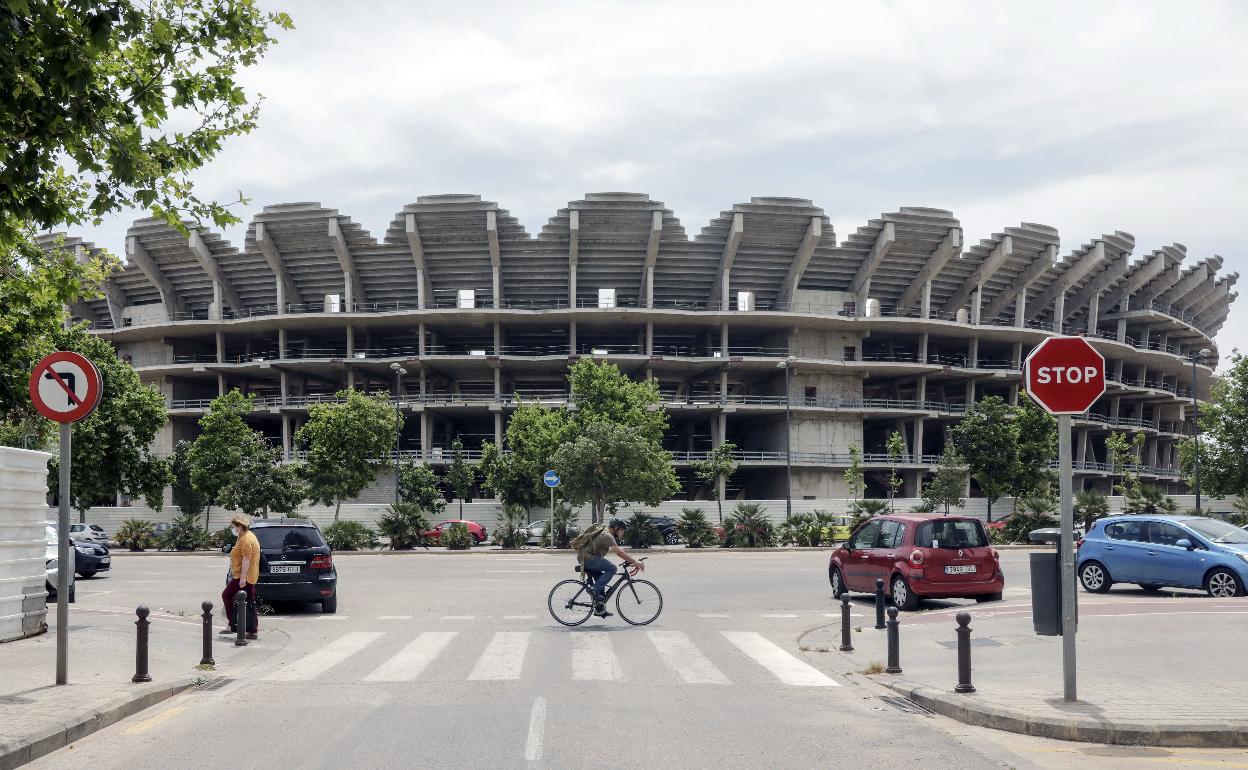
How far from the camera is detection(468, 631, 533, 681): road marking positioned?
1071 centimetres

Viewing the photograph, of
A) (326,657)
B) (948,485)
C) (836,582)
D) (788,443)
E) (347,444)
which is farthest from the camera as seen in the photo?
(788,443)

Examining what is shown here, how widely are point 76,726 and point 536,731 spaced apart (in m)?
3.35

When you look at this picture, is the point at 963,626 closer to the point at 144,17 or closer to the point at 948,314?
the point at 144,17

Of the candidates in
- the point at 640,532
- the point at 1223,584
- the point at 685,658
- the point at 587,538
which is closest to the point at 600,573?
the point at 587,538

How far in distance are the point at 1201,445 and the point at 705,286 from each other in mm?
30566

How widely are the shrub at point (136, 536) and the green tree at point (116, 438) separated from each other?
140 cm

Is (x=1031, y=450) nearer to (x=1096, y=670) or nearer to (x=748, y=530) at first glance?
(x=748, y=530)

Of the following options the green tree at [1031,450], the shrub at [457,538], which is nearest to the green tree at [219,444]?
the shrub at [457,538]

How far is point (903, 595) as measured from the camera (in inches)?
672

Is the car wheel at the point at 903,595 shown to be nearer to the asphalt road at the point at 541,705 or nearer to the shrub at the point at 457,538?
the asphalt road at the point at 541,705

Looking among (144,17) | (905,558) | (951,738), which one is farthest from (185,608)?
(951,738)

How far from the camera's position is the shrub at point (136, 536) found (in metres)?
44.8

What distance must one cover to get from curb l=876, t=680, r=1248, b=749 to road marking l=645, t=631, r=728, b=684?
2.93m

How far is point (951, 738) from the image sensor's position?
7.77 m
